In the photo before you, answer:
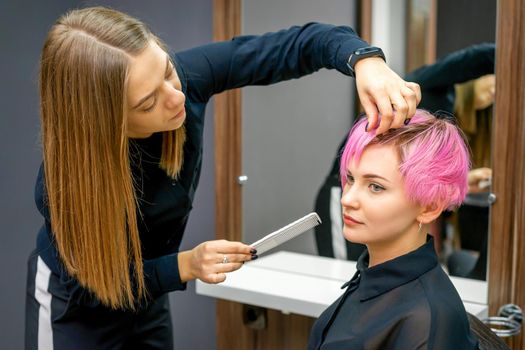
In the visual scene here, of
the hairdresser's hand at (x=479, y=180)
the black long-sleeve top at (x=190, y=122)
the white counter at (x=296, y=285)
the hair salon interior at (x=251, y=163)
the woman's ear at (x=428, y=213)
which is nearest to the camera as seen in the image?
the woman's ear at (x=428, y=213)

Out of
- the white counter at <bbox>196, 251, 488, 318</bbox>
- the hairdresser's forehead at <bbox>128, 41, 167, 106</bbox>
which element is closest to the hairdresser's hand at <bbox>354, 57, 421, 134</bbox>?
the hairdresser's forehead at <bbox>128, 41, 167, 106</bbox>

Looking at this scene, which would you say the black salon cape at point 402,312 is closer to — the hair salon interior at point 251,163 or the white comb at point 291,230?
the white comb at point 291,230

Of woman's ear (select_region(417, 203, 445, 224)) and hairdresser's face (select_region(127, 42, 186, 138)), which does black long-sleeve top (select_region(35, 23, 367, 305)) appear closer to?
hairdresser's face (select_region(127, 42, 186, 138))

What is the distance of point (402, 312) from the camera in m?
1.14

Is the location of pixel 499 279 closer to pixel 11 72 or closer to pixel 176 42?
pixel 176 42

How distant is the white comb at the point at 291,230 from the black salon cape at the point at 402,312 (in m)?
0.14

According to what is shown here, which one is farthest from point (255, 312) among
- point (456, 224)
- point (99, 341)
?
point (456, 224)

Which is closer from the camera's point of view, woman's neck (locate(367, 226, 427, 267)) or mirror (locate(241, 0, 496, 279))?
woman's neck (locate(367, 226, 427, 267))

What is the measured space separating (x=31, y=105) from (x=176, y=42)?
57 cm

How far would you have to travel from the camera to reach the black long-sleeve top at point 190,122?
1.50 m

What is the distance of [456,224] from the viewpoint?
270cm

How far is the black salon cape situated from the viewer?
110 cm

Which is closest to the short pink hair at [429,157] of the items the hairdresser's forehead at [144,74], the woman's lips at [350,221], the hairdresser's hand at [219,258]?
the woman's lips at [350,221]

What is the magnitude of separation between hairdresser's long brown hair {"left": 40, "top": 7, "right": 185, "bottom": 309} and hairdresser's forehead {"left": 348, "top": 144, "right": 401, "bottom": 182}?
1.55 feet
